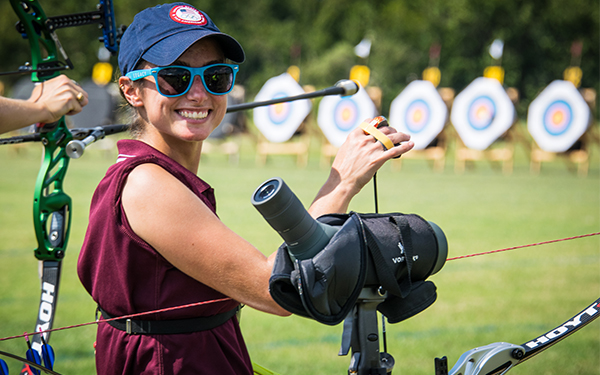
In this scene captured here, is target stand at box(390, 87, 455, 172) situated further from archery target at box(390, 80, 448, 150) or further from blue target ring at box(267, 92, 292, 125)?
blue target ring at box(267, 92, 292, 125)

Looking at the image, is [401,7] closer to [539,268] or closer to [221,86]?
[539,268]

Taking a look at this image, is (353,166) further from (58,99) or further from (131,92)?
(58,99)

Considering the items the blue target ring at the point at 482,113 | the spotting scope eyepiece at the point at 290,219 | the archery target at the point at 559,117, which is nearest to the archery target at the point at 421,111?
the blue target ring at the point at 482,113

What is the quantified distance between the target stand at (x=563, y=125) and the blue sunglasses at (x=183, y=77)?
12.3 meters

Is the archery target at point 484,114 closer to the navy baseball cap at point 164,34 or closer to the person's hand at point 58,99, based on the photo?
the person's hand at point 58,99

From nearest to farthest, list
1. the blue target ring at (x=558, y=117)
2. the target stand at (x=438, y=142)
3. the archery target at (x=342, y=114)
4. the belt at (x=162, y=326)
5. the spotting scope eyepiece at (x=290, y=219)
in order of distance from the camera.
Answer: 1. the spotting scope eyepiece at (x=290, y=219)
2. the belt at (x=162, y=326)
3. the blue target ring at (x=558, y=117)
4. the target stand at (x=438, y=142)
5. the archery target at (x=342, y=114)

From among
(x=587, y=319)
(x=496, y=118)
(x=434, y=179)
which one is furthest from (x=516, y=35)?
(x=587, y=319)

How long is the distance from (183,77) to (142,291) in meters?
0.42

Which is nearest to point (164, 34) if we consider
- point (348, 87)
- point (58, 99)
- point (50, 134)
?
point (348, 87)

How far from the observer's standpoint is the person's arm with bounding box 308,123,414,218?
1202mm

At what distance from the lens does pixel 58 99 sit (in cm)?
211

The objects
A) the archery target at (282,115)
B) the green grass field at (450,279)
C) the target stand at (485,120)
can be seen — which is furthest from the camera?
the archery target at (282,115)

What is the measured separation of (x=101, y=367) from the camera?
1.26 metres

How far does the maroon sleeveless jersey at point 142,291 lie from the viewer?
1.13 m
